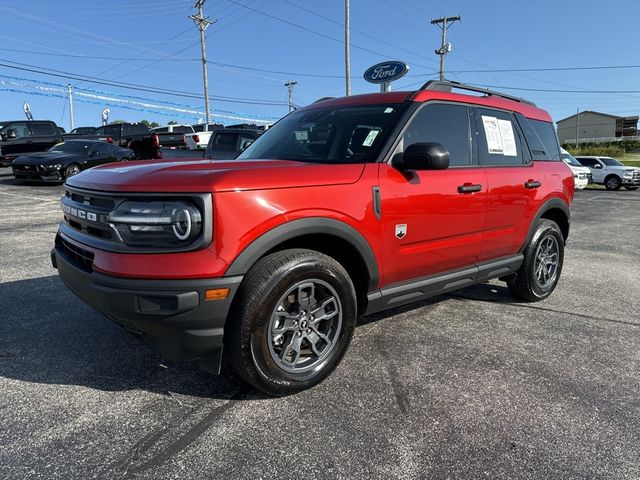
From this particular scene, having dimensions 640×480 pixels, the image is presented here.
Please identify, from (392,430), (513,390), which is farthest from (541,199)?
(392,430)

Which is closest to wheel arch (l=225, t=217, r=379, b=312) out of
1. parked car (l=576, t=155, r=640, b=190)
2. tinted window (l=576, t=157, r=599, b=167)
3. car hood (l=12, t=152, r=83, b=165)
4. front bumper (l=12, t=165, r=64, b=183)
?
front bumper (l=12, t=165, r=64, b=183)

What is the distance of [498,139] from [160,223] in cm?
304

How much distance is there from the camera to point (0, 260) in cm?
581

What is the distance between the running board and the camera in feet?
10.5

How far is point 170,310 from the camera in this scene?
2.30 meters

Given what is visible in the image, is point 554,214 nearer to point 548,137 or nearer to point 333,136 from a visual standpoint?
point 548,137

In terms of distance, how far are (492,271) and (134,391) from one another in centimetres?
294

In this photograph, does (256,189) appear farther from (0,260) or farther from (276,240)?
(0,260)

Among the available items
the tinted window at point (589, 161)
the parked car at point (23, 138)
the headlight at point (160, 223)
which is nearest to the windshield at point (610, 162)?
the tinted window at point (589, 161)

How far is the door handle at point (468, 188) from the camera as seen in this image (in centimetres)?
352

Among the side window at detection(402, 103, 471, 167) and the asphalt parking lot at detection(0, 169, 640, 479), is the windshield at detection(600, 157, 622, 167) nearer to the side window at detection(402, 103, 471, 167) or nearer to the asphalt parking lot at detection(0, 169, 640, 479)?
the asphalt parking lot at detection(0, 169, 640, 479)

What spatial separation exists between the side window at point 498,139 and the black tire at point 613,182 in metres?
22.9

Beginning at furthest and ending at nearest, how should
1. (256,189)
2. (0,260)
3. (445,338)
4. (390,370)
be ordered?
(0,260)
(445,338)
(390,370)
(256,189)

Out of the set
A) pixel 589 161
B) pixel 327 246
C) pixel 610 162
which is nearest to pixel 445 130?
pixel 327 246
